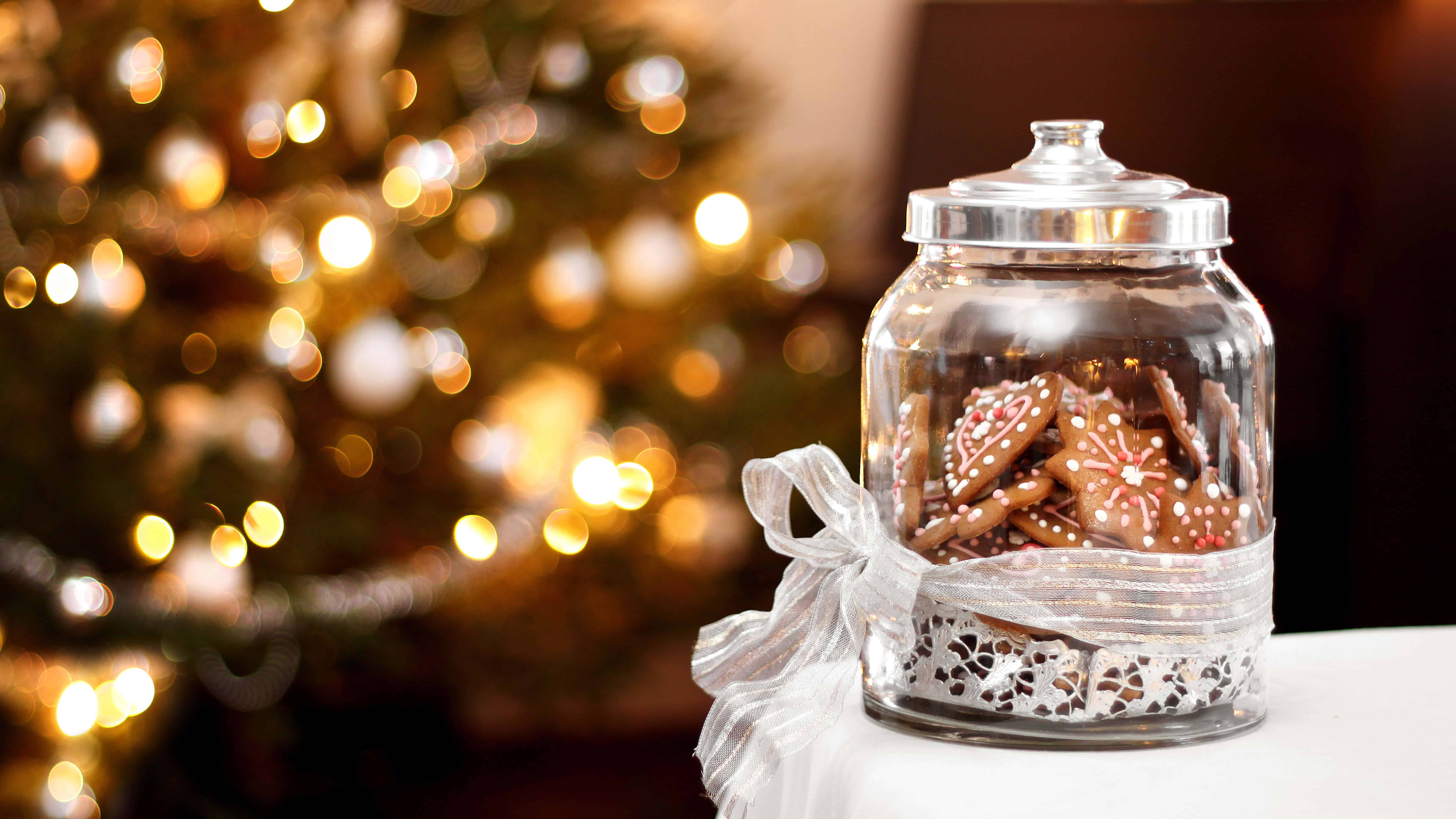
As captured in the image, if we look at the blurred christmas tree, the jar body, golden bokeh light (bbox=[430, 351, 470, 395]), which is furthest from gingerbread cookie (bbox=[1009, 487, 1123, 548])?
golden bokeh light (bbox=[430, 351, 470, 395])

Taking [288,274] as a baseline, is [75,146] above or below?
above

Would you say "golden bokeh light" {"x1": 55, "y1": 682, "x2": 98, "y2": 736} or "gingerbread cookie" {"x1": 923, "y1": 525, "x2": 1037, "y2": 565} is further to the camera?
"golden bokeh light" {"x1": 55, "y1": 682, "x2": 98, "y2": 736}

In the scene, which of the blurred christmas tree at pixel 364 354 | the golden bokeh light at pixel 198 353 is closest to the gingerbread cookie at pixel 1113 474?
the blurred christmas tree at pixel 364 354

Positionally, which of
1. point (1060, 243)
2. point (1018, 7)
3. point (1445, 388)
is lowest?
point (1445, 388)

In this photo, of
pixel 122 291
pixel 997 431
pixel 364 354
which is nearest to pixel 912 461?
pixel 997 431

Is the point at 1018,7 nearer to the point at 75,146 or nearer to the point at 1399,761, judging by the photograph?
the point at 75,146

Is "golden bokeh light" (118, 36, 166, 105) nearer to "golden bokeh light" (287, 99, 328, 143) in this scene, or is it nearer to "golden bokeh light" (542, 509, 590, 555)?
"golden bokeh light" (287, 99, 328, 143)

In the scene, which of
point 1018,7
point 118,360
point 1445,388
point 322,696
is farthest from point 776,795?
point 1018,7
